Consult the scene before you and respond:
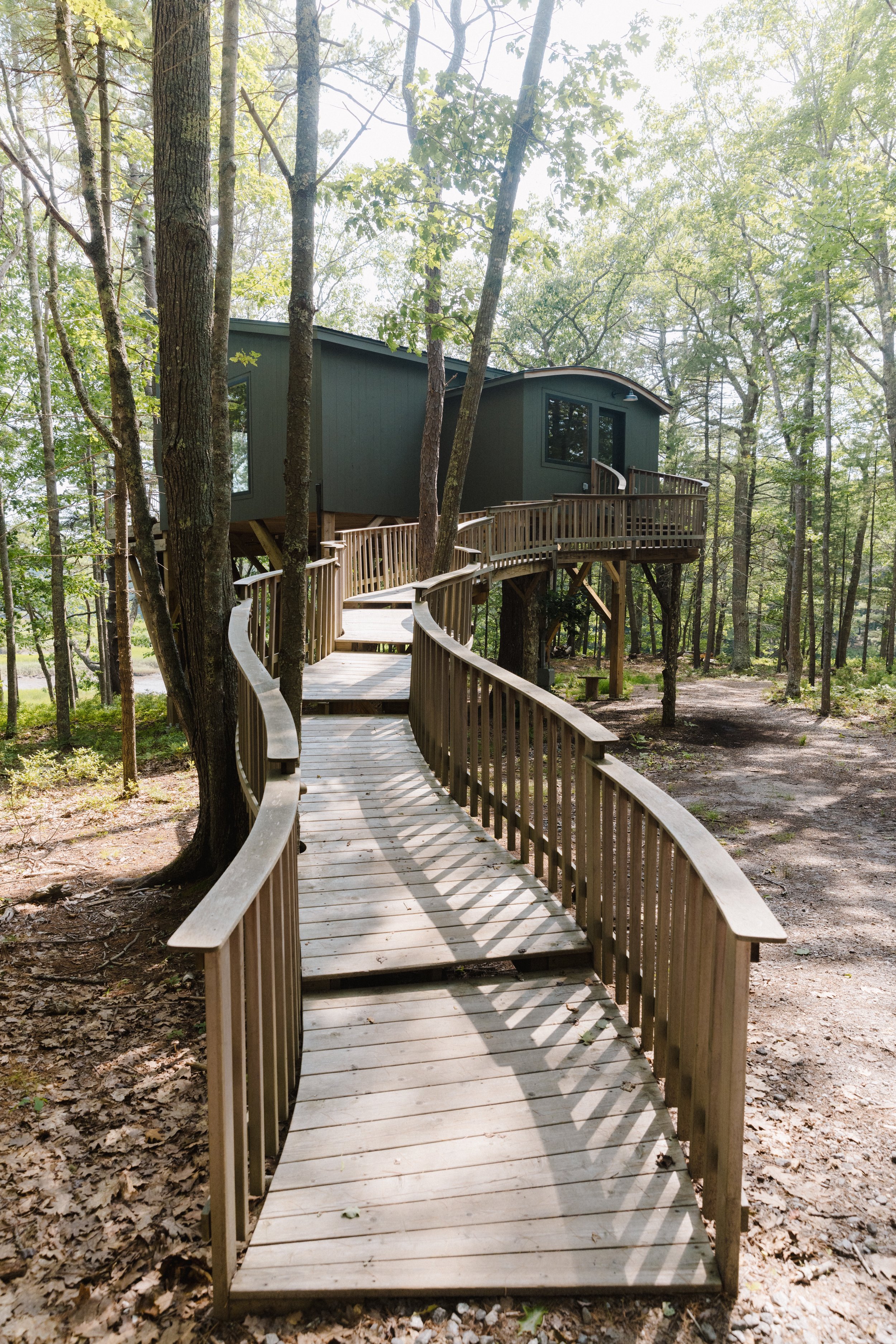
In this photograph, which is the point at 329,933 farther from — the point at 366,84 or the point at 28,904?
the point at 366,84

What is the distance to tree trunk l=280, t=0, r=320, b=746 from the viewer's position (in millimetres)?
5824

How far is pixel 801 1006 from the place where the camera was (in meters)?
4.69

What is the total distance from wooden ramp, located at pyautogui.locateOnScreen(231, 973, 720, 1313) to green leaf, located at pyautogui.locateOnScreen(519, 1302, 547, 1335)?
72 millimetres

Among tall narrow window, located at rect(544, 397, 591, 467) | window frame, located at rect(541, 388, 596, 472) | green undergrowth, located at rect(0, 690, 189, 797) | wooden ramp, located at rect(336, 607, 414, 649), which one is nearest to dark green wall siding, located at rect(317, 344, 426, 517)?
window frame, located at rect(541, 388, 596, 472)

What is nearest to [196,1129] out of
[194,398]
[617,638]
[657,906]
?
[657,906]

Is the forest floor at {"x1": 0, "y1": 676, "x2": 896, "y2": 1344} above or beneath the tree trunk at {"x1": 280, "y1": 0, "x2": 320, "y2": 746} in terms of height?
beneath

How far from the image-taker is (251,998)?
2.34 m

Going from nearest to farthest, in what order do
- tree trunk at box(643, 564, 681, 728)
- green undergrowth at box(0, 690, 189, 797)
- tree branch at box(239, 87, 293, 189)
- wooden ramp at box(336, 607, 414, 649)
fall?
tree branch at box(239, 87, 293, 189) < wooden ramp at box(336, 607, 414, 649) < green undergrowth at box(0, 690, 189, 797) < tree trunk at box(643, 564, 681, 728)

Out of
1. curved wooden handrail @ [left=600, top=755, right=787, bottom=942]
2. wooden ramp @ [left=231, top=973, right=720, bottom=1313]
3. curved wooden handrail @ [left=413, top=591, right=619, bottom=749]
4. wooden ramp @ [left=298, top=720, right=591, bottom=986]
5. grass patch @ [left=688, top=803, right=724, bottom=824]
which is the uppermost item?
curved wooden handrail @ [left=413, top=591, right=619, bottom=749]

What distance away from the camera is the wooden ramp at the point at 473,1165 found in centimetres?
224

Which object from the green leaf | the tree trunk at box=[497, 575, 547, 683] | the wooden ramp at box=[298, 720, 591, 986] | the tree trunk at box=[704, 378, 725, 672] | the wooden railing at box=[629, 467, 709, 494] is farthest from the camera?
the tree trunk at box=[704, 378, 725, 672]

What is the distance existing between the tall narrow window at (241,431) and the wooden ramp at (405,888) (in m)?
10.7

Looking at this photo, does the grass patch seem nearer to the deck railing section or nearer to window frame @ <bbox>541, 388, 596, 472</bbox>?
the deck railing section

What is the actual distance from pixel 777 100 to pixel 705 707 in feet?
61.2
